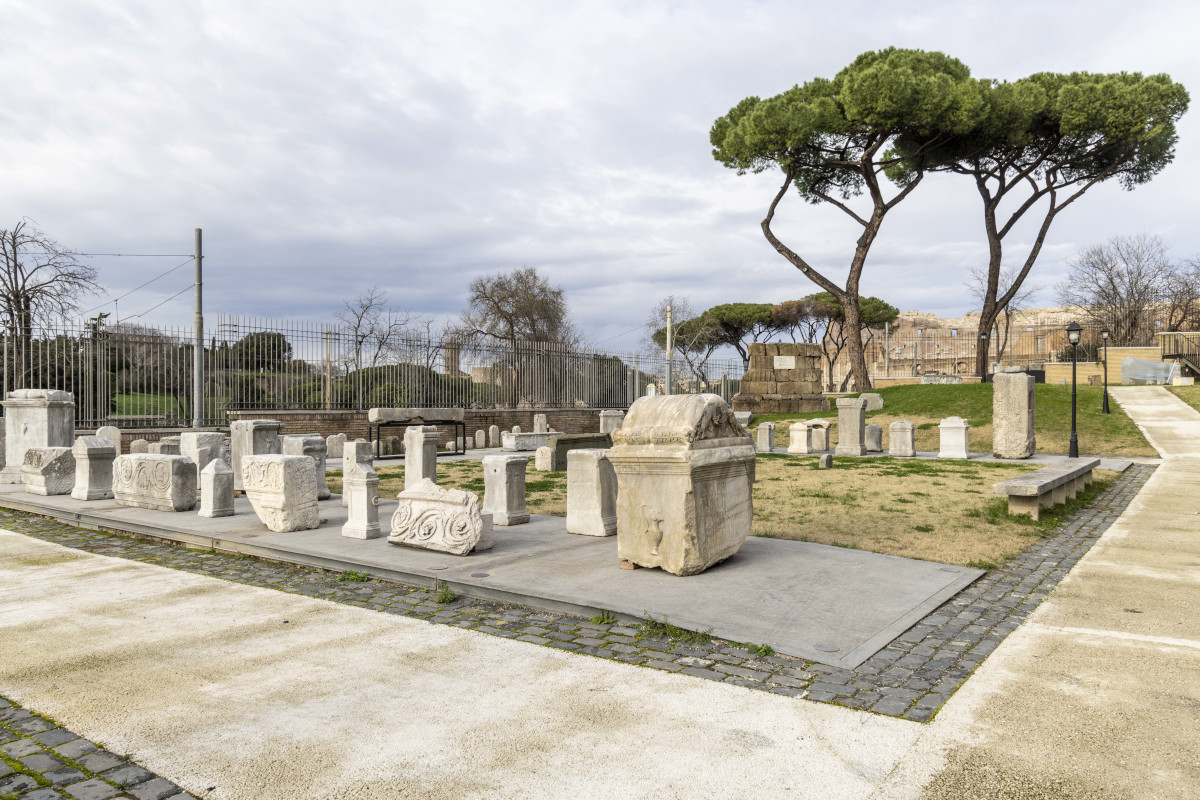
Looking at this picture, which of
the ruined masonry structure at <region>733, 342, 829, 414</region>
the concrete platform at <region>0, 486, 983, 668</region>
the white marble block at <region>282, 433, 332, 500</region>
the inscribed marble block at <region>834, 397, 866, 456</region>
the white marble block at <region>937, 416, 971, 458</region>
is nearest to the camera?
the concrete platform at <region>0, 486, 983, 668</region>

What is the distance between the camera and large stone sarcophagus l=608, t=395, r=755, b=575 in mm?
5148

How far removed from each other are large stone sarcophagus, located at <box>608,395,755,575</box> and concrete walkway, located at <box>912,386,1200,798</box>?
6.63 feet

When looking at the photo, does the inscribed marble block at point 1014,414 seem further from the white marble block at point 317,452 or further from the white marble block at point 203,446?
the white marble block at point 203,446

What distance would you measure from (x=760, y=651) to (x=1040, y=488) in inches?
224

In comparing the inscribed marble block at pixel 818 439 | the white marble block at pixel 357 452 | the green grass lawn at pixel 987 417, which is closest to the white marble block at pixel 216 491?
the white marble block at pixel 357 452

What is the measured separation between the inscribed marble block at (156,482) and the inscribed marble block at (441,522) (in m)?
3.58

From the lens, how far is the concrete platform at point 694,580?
416 centimetres

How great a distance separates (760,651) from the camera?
149 inches

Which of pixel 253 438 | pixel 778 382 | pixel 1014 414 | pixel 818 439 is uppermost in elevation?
pixel 778 382

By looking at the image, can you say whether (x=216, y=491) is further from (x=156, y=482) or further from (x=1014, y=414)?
(x=1014, y=414)

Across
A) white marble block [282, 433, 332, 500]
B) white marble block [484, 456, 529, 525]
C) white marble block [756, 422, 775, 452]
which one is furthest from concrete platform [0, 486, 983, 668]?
white marble block [756, 422, 775, 452]

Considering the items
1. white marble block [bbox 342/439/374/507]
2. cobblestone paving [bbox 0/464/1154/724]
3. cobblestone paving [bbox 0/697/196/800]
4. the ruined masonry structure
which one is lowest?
cobblestone paving [bbox 0/464/1154/724]

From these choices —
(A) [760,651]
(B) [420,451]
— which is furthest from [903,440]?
(A) [760,651]

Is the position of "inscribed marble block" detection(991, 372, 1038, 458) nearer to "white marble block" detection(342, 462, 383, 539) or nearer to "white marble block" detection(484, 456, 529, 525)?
"white marble block" detection(484, 456, 529, 525)
